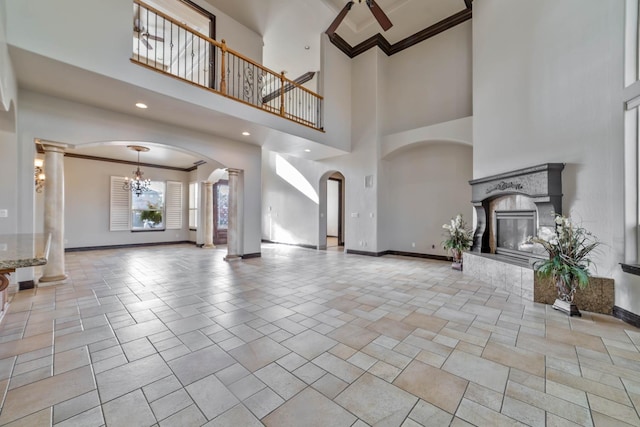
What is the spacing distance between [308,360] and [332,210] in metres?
10.7

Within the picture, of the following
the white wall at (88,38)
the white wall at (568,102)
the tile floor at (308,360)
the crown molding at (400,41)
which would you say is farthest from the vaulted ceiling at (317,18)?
the tile floor at (308,360)

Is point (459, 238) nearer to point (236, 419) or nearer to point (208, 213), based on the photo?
point (236, 419)

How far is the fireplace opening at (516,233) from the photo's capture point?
167 inches

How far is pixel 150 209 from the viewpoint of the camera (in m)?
9.52

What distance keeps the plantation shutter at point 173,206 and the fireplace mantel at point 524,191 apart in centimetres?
1006

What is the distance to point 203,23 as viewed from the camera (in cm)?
654

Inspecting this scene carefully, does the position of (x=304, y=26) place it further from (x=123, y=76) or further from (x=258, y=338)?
(x=258, y=338)

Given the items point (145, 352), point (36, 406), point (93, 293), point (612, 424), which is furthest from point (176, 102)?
point (612, 424)

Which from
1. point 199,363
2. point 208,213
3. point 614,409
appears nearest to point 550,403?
point 614,409

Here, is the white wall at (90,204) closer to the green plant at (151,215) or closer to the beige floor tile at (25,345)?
the green plant at (151,215)

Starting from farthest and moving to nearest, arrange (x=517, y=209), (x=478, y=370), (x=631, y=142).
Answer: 1. (x=517, y=209)
2. (x=631, y=142)
3. (x=478, y=370)

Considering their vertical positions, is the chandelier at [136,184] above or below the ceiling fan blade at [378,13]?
below

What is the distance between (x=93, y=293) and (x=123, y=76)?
10.4ft

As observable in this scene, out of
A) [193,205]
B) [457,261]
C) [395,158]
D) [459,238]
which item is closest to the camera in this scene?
[459,238]
